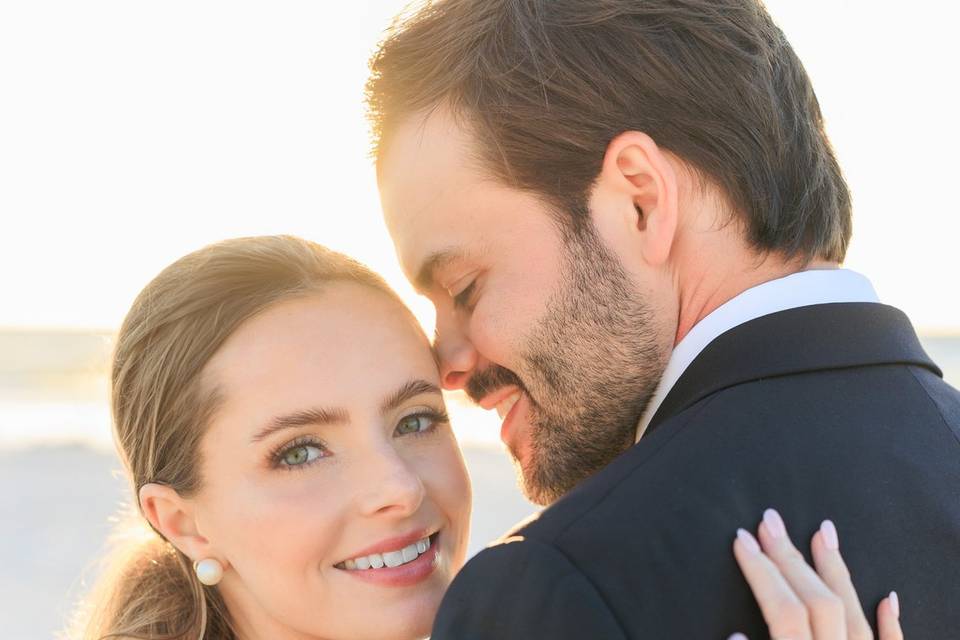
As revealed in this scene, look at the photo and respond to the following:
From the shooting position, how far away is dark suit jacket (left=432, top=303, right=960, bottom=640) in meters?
1.67

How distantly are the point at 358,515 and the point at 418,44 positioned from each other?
118 cm

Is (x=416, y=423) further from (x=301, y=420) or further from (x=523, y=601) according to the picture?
(x=523, y=601)

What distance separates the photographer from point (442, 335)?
113 inches

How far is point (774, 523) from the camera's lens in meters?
1.76

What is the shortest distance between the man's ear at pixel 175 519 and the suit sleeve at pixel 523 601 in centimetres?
115

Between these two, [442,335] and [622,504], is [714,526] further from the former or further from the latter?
[442,335]

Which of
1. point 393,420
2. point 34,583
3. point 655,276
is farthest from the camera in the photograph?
point 34,583

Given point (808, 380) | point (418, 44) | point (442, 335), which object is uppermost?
point (418, 44)

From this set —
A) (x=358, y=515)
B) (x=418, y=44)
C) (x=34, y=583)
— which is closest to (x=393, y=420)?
(x=358, y=515)

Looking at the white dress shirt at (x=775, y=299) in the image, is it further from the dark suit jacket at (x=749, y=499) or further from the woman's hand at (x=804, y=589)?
the woman's hand at (x=804, y=589)

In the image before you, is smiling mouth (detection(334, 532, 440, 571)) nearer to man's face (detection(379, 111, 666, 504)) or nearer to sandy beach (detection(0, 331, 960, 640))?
man's face (detection(379, 111, 666, 504))

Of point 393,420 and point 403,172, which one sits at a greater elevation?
point 403,172

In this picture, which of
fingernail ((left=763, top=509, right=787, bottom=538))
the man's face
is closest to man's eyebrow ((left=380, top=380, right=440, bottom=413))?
the man's face

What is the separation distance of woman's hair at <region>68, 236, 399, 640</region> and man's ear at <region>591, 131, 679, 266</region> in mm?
730
